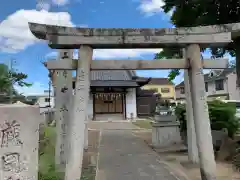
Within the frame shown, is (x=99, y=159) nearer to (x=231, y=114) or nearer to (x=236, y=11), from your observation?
(x=231, y=114)

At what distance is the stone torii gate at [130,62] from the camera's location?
5254 mm

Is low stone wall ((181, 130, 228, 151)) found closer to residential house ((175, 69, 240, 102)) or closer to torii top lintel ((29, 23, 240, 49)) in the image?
torii top lintel ((29, 23, 240, 49))

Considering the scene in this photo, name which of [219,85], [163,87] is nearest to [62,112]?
[219,85]

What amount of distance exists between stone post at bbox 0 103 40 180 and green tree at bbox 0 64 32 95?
32.1ft

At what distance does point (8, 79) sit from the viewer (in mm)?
12680

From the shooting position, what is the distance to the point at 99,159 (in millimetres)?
8133

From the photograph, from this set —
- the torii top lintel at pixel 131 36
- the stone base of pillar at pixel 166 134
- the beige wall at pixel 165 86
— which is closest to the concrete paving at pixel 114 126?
the stone base of pillar at pixel 166 134

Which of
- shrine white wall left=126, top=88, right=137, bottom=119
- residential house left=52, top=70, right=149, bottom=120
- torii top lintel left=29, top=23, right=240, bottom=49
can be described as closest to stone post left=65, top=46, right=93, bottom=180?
torii top lintel left=29, top=23, right=240, bottom=49

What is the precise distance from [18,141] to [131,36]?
354 centimetres

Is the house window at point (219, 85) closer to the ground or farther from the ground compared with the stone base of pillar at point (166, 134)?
farther from the ground

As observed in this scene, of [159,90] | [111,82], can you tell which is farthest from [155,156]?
[159,90]

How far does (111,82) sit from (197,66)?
65.4ft

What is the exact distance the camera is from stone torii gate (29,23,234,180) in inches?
207

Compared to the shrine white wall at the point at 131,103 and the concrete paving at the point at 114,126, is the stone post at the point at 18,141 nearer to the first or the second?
the concrete paving at the point at 114,126
